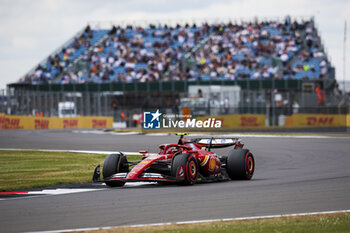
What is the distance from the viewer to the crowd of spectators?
51.4 metres

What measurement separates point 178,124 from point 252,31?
43.0 m

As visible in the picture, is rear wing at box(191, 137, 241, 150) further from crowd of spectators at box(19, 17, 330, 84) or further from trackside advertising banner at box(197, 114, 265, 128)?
crowd of spectators at box(19, 17, 330, 84)

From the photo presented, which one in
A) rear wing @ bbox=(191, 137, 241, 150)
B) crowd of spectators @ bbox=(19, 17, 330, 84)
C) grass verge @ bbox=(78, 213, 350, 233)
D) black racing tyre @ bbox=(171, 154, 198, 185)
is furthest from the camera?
crowd of spectators @ bbox=(19, 17, 330, 84)

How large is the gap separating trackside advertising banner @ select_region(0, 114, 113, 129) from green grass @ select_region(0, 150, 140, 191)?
1681cm

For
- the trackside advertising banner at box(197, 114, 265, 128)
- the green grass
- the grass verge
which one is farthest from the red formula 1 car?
the trackside advertising banner at box(197, 114, 265, 128)

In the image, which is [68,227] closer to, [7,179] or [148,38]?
[7,179]

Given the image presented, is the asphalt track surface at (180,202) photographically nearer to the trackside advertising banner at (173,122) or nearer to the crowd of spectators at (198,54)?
the trackside advertising banner at (173,122)

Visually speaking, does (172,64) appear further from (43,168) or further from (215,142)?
(215,142)

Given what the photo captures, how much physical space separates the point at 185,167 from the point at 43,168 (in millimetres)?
5791

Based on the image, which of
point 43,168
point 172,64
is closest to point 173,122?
point 43,168

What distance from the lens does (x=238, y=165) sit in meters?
13.7

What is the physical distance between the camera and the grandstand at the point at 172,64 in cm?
4931

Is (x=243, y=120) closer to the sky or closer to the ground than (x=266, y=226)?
closer to the sky

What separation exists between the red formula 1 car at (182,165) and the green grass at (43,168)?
1351 millimetres
